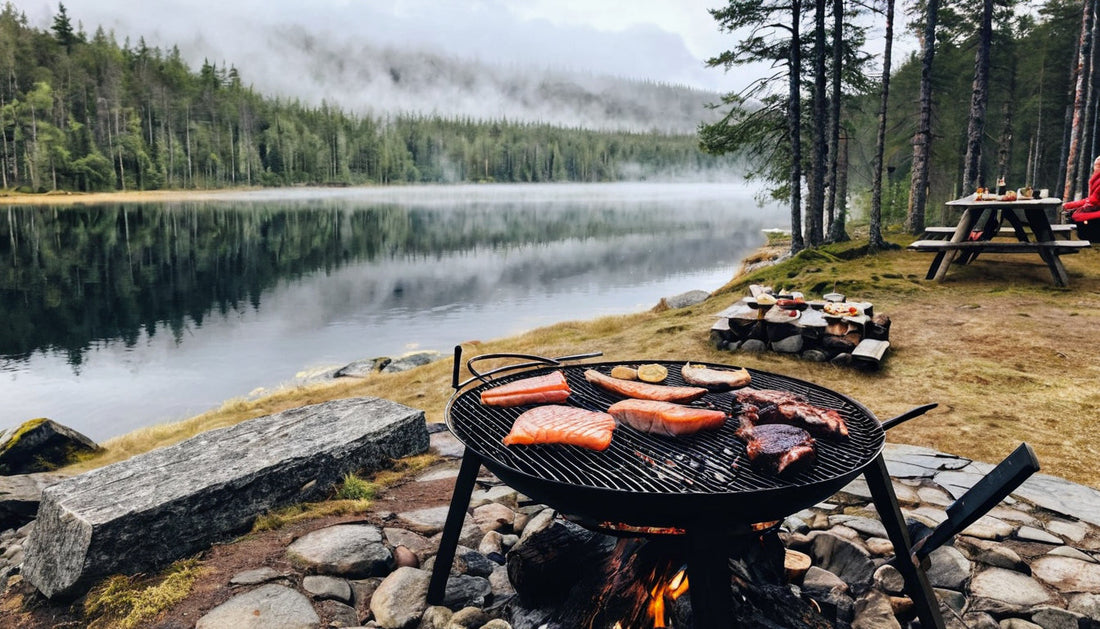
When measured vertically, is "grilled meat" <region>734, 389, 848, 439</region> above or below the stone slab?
above

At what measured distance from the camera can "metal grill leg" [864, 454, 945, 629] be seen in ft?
9.10

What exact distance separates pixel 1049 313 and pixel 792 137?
12.2 meters

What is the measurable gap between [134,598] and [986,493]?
14.3 ft

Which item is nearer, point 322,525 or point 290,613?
point 290,613

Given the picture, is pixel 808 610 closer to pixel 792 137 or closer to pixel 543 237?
pixel 792 137

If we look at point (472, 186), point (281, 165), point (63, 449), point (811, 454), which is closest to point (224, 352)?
point (63, 449)

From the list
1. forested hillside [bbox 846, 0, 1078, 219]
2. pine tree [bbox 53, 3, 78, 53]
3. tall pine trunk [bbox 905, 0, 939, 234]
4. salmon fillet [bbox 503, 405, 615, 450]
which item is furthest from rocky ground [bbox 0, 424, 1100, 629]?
pine tree [bbox 53, 3, 78, 53]

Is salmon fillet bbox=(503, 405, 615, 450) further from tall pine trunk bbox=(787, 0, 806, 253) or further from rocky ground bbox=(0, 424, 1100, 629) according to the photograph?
tall pine trunk bbox=(787, 0, 806, 253)

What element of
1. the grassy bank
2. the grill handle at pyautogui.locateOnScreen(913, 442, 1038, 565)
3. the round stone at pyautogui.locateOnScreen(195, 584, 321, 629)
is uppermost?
the grassy bank

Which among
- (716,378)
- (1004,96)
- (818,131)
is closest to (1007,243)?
(818,131)

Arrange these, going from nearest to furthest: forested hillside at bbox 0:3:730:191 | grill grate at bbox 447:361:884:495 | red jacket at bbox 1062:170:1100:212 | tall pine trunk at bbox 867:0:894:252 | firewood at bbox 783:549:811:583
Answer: grill grate at bbox 447:361:884:495
firewood at bbox 783:549:811:583
red jacket at bbox 1062:170:1100:212
tall pine trunk at bbox 867:0:894:252
forested hillside at bbox 0:3:730:191

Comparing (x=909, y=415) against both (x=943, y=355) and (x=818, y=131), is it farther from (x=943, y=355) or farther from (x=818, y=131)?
(x=818, y=131)

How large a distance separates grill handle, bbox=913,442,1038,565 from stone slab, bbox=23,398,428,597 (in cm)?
421

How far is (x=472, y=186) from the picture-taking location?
172000mm
